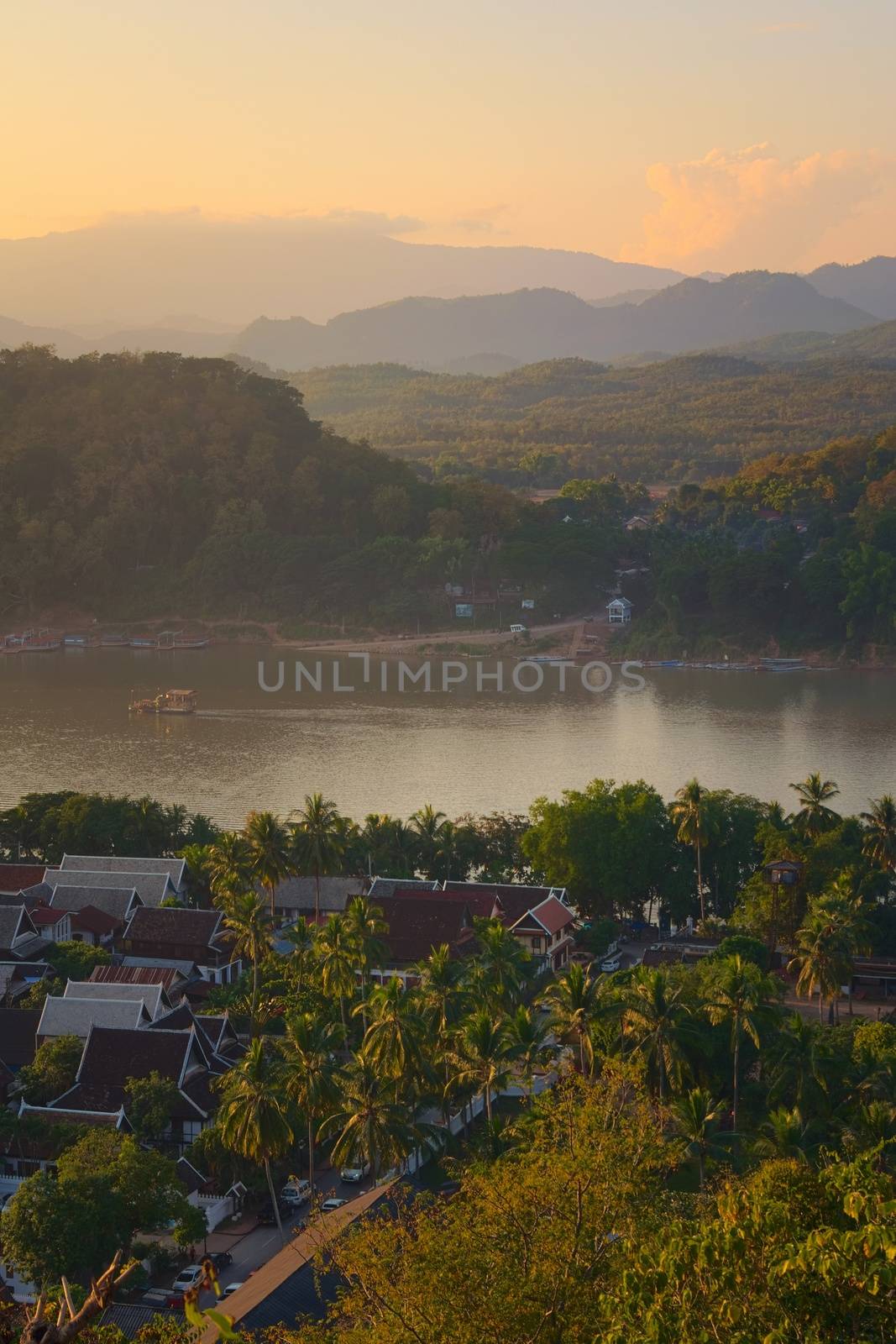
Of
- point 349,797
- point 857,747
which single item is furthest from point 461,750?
point 857,747

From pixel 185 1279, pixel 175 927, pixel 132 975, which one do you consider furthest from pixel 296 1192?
pixel 175 927

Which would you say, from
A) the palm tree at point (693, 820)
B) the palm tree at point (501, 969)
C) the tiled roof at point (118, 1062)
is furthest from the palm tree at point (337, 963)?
the palm tree at point (693, 820)

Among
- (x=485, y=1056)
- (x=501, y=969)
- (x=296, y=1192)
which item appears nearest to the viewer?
(x=485, y=1056)

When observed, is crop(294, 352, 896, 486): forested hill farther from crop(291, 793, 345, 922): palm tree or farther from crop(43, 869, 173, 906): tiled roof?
crop(291, 793, 345, 922): palm tree

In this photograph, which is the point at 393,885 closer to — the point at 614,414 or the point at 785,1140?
the point at 785,1140

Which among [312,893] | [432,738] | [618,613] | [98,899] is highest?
[98,899]

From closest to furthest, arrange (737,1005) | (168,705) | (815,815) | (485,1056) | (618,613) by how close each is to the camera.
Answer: (485,1056)
(737,1005)
(815,815)
(168,705)
(618,613)

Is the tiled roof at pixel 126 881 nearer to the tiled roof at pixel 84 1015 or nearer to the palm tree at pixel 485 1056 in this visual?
the tiled roof at pixel 84 1015

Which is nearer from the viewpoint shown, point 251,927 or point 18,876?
point 251,927
